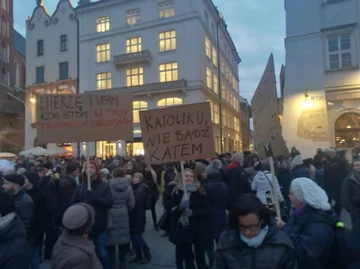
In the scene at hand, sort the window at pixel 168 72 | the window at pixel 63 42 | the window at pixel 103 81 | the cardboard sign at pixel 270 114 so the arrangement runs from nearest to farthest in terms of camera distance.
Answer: the cardboard sign at pixel 270 114 < the window at pixel 168 72 < the window at pixel 103 81 < the window at pixel 63 42

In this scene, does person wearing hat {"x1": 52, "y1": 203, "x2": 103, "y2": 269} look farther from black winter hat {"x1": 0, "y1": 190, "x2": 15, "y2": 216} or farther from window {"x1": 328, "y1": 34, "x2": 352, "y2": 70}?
window {"x1": 328, "y1": 34, "x2": 352, "y2": 70}

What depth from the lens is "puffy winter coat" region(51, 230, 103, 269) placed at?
8.68ft

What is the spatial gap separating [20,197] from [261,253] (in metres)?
3.28

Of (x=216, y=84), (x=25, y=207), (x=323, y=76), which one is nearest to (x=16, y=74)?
(x=216, y=84)

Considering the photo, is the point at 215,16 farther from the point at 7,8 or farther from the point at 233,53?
the point at 7,8

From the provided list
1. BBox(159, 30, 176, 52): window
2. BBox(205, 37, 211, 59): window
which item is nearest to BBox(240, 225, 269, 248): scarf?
BBox(159, 30, 176, 52): window

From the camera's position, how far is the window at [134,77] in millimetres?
31859

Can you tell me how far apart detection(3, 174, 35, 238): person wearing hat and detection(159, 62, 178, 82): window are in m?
27.1

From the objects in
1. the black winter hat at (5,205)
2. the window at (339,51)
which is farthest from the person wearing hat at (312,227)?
the window at (339,51)

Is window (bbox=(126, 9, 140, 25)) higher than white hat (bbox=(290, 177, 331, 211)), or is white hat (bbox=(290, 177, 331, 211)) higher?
window (bbox=(126, 9, 140, 25))

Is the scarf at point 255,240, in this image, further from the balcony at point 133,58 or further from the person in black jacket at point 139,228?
the balcony at point 133,58

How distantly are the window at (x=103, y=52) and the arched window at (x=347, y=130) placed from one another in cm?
2397

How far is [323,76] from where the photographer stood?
1577 centimetres

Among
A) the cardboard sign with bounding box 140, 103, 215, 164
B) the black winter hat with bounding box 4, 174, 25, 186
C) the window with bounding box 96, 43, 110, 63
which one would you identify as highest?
the window with bounding box 96, 43, 110, 63
